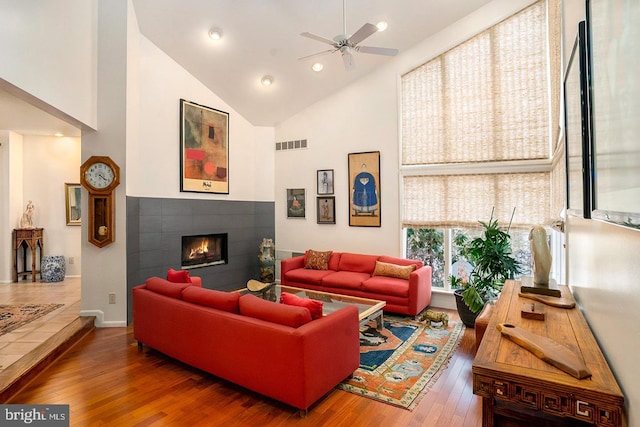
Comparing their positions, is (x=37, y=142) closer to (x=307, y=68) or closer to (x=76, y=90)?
(x=76, y=90)

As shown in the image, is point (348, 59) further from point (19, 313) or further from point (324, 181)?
point (19, 313)

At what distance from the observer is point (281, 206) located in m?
7.04

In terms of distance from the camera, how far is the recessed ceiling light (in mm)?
5047

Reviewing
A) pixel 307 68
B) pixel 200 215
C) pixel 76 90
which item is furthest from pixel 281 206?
pixel 76 90

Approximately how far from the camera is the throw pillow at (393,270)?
5129 mm

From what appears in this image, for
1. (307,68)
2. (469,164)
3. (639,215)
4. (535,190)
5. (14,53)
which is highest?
(307,68)

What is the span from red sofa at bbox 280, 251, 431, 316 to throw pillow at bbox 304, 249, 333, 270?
3 centimetres

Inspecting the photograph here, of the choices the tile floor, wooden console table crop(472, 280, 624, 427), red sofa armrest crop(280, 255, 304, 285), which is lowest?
the tile floor

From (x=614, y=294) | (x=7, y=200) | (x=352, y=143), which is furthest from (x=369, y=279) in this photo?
(x=7, y=200)

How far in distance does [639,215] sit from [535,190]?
178 inches

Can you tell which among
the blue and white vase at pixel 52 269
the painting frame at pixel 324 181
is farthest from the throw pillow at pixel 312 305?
the blue and white vase at pixel 52 269

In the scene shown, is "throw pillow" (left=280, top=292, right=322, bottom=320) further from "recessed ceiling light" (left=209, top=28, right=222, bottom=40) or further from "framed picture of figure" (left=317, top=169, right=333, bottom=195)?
"recessed ceiling light" (left=209, top=28, right=222, bottom=40)

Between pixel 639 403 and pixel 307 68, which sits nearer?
pixel 639 403

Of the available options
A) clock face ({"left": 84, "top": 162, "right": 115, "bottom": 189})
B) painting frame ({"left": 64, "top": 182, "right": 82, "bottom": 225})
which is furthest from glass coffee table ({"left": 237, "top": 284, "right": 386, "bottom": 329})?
painting frame ({"left": 64, "top": 182, "right": 82, "bottom": 225})
